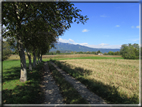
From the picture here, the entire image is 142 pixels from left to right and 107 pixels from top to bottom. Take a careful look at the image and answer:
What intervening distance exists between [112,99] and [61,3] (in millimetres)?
8328

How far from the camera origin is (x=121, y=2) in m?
3.90

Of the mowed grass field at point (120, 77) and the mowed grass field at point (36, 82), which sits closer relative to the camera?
the mowed grass field at point (36, 82)

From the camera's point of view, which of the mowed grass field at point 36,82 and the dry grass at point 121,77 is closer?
the mowed grass field at point 36,82

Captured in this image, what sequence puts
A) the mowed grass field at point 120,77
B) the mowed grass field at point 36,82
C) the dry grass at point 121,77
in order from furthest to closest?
the dry grass at point 121,77 → the mowed grass field at point 120,77 → the mowed grass field at point 36,82

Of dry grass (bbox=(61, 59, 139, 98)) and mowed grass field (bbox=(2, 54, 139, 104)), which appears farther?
dry grass (bbox=(61, 59, 139, 98))

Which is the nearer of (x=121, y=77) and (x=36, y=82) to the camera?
(x=36, y=82)

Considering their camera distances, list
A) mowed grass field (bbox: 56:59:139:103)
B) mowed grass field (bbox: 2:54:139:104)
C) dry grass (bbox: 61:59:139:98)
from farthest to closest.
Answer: dry grass (bbox: 61:59:139:98) < mowed grass field (bbox: 56:59:139:103) < mowed grass field (bbox: 2:54:139:104)

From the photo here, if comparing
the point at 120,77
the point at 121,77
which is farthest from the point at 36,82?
the point at 121,77

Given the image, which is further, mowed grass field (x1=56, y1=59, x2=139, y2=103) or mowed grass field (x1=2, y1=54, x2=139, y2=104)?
mowed grass field (x1=56, y1=59, x2=139, y2=103)

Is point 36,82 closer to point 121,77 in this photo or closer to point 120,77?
point 120,77

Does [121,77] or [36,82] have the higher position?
[36,82]

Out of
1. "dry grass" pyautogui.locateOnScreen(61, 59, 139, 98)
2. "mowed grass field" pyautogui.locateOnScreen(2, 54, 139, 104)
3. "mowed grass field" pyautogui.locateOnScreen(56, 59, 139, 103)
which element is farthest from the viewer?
"dry grass" pyautogui.locateOnScreen(61, 59, 139, 98)

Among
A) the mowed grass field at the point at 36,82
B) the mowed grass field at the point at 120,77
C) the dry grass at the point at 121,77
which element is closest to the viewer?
the mowed grass field at the point at 36,82

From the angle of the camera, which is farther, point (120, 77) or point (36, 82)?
point (120, 77)
